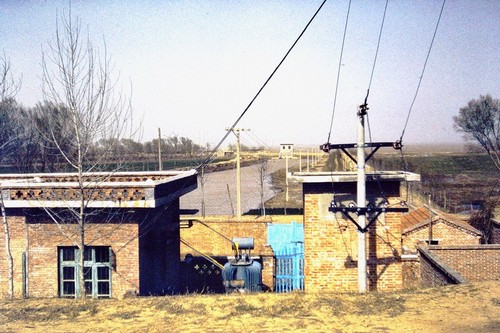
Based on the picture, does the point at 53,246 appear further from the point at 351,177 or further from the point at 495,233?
the point at 495,233

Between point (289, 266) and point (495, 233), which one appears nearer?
point (289, 266)

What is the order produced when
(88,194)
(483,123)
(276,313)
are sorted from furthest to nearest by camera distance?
1. (483,123)
2. (88,194)
3. (276,313)

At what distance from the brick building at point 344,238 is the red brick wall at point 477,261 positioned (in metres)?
5.38

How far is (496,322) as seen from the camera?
6.84 metres

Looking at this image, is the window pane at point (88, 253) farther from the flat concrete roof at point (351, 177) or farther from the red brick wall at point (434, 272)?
the red brick wall at point (434, 272)

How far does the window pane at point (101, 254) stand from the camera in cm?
1185

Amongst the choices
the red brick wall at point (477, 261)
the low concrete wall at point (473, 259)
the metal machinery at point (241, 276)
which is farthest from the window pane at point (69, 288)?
the red brick wall at point (477, 261)

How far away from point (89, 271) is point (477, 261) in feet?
43.1

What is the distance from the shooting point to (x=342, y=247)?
11461mm

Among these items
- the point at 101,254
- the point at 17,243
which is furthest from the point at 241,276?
the point at 17,243

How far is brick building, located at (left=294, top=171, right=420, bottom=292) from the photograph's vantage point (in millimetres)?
11367

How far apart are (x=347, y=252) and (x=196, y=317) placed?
530cm

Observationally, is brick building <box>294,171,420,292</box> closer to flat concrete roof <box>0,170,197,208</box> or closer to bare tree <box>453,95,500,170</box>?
flat concrete roof <box>0,170,197,208</box>

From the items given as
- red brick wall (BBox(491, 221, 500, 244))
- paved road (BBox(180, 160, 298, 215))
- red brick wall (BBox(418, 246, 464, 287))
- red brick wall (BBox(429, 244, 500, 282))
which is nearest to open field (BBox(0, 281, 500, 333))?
red brick wall (BBox(418, 246, 464, 287))
